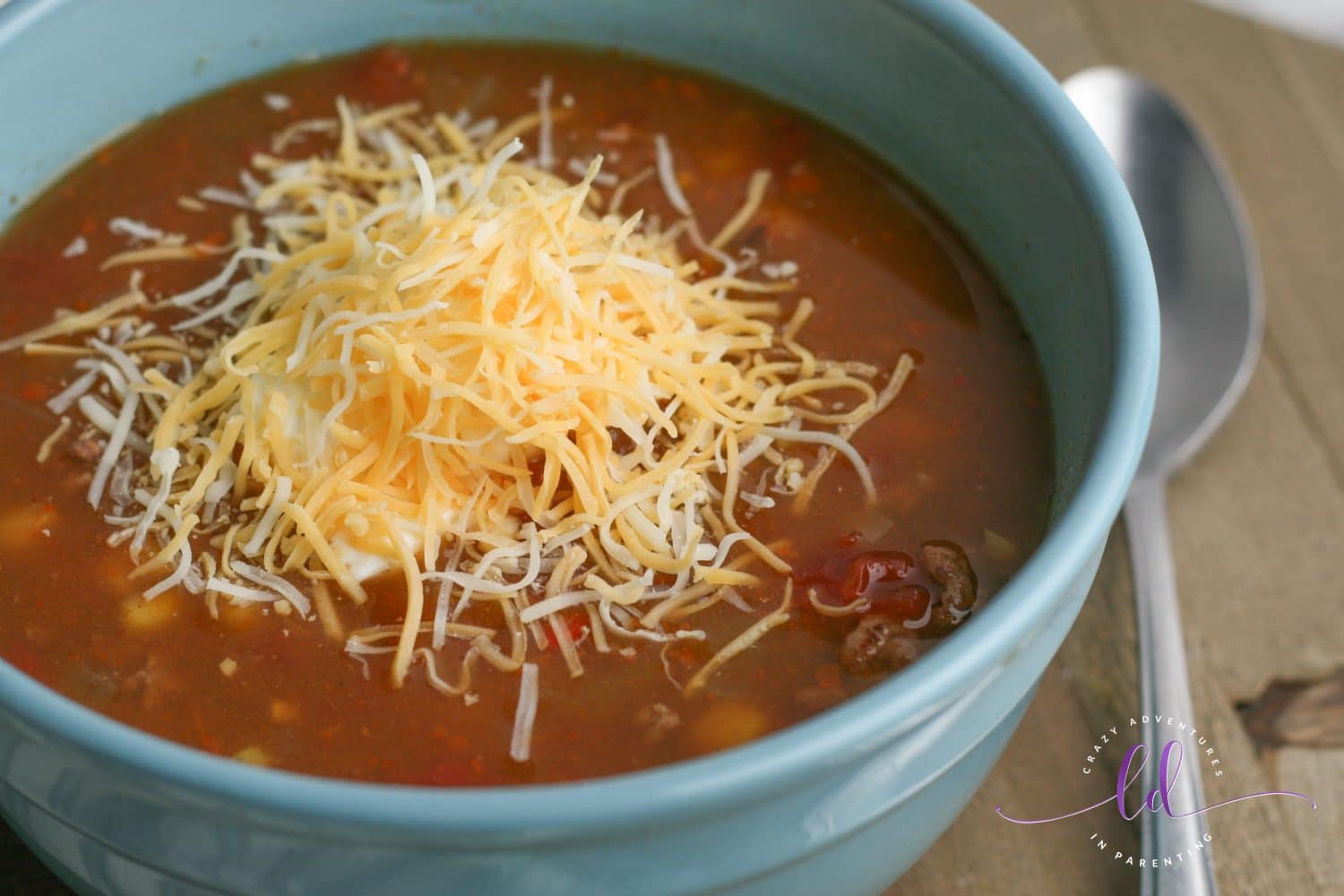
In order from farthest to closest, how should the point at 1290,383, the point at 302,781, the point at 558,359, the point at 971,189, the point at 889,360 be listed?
the point at 1290,383
the point at 971,189
the point at 889,360
the point at 558,359
the point at 302,781

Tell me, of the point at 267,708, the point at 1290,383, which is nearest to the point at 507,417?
the point at 267,708

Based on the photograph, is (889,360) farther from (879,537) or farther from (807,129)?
(807,129)

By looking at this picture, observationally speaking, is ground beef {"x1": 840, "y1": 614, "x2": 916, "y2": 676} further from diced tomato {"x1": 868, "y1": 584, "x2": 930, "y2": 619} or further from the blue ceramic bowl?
the blue ceramic bowl

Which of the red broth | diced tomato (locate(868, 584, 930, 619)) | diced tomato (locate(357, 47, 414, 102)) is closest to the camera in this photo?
the red broth

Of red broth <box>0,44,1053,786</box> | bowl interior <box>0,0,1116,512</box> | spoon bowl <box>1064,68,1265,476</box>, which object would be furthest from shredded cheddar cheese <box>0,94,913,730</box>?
spoon bowl <box>1064,68,1265,476</box>

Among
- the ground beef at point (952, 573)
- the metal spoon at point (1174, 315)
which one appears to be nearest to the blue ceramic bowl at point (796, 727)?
the ground beef at point (952, 573)

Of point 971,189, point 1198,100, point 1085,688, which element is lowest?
point 1085,688

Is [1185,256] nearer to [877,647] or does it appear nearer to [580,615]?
[877,647]
